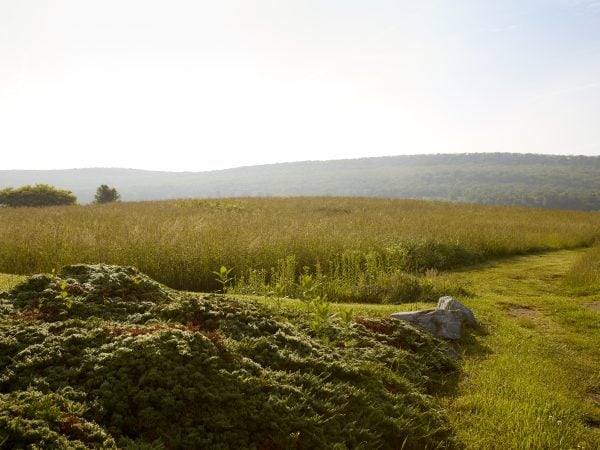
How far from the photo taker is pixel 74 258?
848 centimetres

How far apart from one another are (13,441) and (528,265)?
505 inches

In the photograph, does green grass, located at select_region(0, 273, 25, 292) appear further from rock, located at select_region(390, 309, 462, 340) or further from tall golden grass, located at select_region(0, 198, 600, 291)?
rock, located at select_region(390, 309, 462, 340)

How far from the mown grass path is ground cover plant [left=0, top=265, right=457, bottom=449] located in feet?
1.14

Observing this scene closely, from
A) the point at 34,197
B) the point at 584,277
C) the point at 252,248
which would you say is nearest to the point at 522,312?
the point at 584,277

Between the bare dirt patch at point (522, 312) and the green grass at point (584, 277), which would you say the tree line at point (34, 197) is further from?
the green grass at point (584, 277)

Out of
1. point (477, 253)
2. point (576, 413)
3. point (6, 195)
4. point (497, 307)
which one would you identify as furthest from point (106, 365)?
point (6, 195)

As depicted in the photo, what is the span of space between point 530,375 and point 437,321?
1.32m

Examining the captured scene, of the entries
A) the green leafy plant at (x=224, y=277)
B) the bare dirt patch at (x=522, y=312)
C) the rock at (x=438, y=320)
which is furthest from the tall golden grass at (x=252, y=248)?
the bare dirt patch at (x=522, y=312)

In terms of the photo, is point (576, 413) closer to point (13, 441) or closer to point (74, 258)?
point (13, 441)

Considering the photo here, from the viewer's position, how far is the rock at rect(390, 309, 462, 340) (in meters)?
5.54

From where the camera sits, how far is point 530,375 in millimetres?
4551

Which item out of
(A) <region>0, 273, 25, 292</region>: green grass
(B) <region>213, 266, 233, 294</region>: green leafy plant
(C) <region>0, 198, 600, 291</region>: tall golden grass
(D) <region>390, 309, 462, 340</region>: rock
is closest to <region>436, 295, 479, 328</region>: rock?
(D) <region>390, 309, 462, 340</region>: rock

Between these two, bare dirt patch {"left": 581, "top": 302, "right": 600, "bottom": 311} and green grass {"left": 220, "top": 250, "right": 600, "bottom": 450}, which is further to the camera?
bare dirt patch {"left": 581, "top": 302, "right": 600, "bottom": 311}

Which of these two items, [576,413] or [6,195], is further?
[6,195]
